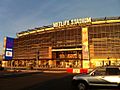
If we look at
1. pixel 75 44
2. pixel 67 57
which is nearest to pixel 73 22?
pixel 75 44

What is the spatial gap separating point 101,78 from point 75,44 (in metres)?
97.1

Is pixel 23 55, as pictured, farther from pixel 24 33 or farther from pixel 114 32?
pixel 114 32

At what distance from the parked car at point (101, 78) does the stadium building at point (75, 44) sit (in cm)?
8264

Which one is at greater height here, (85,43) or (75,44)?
(85,43)

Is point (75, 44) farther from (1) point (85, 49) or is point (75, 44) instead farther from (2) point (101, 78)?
(2) point (101, 78)

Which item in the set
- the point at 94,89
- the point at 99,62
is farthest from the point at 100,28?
the point at 94,89

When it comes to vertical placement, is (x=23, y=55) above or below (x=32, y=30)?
below

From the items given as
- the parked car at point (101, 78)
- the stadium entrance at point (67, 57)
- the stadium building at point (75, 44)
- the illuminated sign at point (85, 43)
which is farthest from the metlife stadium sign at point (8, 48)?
the stadium entrance at point (67, 57)

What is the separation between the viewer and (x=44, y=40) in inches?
4838

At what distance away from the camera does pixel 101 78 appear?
14273 millimetres

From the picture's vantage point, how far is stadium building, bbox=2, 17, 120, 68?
104 meters

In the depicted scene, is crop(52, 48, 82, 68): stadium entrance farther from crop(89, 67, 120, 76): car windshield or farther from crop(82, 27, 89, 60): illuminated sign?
crop(89, 67, 120, 76): car windshield

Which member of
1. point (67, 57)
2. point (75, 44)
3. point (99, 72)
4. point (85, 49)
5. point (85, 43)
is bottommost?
point (99, 72)

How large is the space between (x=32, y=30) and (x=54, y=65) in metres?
30.8
